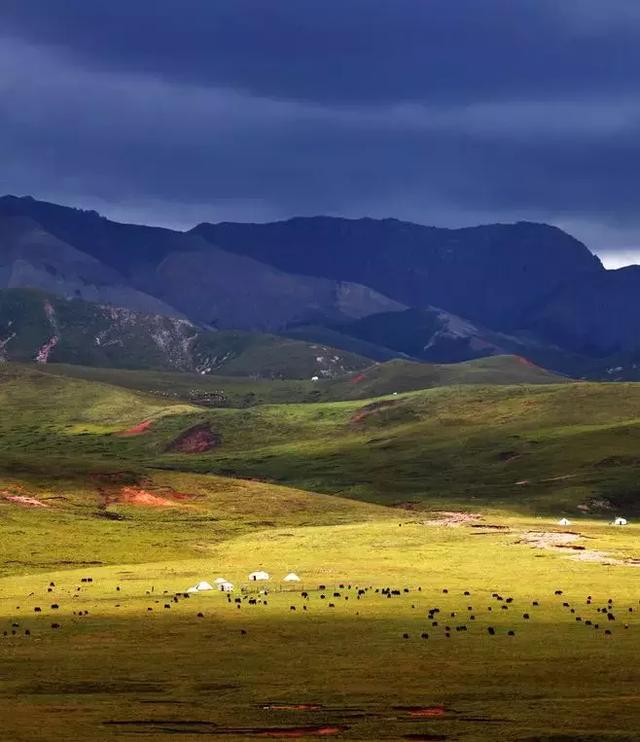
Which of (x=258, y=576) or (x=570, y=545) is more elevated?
(x=570, y=545)

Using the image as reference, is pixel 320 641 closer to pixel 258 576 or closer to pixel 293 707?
pixel 293 707

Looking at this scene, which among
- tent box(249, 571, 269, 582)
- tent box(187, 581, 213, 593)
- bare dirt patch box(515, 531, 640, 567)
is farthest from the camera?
bare dirt patch box(515, 531, 640, 567)

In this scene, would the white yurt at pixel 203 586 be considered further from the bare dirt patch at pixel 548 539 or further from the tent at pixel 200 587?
the bare dirt patch at pixel 548 539

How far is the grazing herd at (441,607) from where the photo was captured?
93.4 meters

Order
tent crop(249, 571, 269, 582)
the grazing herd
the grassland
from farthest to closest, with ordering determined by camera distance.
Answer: tent crop(249, 571, 269, 582)
the grazing herd
the grassland

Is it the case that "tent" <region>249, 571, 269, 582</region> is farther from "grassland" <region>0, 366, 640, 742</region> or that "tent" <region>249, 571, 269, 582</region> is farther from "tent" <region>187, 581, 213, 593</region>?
"tent" <region>187, 581, 213, 593</region>

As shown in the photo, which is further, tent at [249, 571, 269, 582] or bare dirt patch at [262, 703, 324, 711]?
tent at [249, 571, 269, 582]

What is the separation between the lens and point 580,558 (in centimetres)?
15038

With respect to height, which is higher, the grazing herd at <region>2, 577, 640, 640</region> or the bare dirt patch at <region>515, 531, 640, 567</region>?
the bare dirt patch at <region>515, 531, 640, 567</region>

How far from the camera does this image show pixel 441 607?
10650 cm

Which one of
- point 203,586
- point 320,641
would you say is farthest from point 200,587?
point 320,641

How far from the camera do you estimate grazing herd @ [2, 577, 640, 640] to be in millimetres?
93438

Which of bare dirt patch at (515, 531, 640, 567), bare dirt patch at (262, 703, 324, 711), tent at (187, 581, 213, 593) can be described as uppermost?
bare dirt patch at (515, 531, 640, 567)

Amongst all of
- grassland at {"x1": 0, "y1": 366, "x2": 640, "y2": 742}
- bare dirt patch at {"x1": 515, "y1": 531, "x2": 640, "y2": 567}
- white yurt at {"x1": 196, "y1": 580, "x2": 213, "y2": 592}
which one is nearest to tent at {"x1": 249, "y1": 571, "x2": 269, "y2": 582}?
grassland at {"x1": 0, "y1": 366, "x2": 640, "y2": 742}
